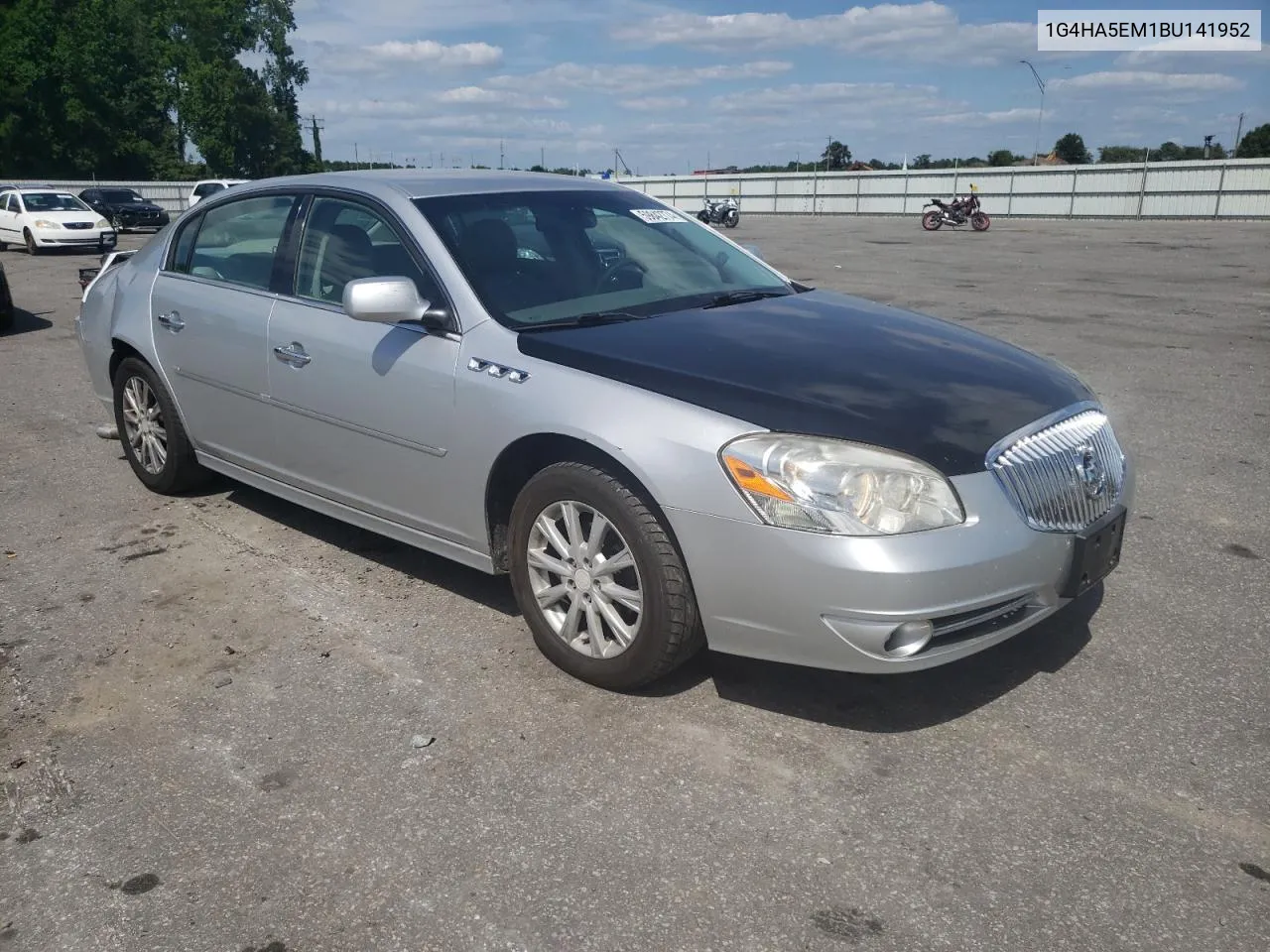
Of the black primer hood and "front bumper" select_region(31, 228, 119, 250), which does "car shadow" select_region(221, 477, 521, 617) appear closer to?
the black primer hood

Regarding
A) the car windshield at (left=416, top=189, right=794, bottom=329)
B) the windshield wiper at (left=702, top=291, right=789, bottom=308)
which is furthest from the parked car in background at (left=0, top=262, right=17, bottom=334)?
the windshield wiper at (left=702, top=291, right=789, bottom=308)

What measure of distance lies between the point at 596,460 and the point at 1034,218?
41.0 meters

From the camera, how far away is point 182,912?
8.18ft

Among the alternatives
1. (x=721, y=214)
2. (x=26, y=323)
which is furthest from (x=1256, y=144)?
(x=26, y=323)

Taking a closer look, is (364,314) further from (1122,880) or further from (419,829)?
(1122,880)

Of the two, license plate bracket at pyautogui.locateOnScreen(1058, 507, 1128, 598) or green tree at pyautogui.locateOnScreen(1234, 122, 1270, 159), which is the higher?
green tree at pyautogui.locateOnScreen(1234, 122, 1270, 159)

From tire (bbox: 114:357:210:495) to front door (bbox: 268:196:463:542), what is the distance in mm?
1024

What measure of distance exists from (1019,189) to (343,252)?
41080mm

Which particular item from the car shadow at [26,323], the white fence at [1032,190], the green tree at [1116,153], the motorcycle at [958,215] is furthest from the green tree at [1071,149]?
the car shadow at [26,323]

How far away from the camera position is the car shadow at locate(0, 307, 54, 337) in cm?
1202

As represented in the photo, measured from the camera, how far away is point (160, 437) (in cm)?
541

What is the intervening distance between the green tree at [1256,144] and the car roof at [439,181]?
86.6 meters

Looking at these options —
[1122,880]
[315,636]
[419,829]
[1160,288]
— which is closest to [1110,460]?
[1122,880]

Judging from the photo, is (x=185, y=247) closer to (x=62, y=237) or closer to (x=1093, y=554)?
(x=1093, y=554)
